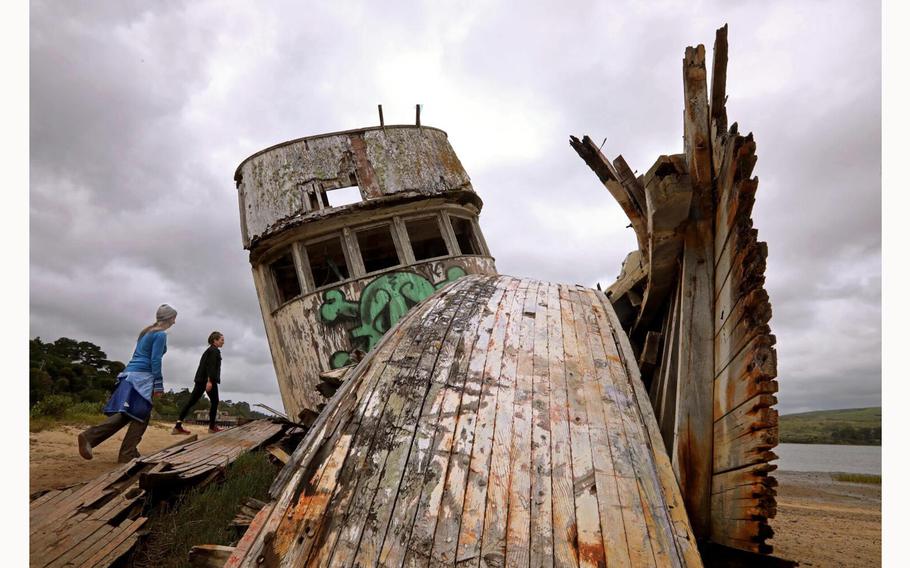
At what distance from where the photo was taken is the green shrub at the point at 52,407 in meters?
10.7

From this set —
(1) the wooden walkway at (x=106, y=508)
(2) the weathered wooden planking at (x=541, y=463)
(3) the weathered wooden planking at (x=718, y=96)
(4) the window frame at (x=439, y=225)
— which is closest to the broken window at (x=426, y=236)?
(4) the window frame at (x=439, y=225)

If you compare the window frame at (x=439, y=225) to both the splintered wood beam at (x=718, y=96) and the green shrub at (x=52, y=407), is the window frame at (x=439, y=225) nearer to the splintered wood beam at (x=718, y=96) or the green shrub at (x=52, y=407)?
the splintered wood beam at (x=718, y=96)

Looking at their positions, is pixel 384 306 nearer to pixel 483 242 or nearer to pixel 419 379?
pixel 483 242

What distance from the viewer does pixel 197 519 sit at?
15.5 ft

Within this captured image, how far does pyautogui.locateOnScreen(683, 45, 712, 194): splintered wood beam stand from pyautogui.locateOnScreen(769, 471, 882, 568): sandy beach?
4.76 meters

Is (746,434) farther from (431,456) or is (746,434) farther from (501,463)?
(431,456)

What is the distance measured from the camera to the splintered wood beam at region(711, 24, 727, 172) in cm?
264

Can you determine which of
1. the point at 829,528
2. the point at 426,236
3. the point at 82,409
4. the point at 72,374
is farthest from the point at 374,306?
the point at 72,374

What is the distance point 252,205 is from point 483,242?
12.4 feet

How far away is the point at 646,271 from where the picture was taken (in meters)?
3.90

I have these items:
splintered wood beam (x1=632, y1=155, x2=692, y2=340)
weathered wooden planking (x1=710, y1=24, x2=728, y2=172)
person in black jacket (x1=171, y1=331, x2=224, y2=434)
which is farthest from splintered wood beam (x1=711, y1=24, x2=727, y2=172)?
person in black jacket (x1=171, y1=331, x2=224, y2=434)

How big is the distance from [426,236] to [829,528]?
7.55 meters

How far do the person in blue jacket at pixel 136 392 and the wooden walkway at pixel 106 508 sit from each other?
2.01 feet

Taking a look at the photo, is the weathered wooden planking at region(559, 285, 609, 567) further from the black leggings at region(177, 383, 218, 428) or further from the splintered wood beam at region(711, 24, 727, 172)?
the black leggings at region(177, 383, 218, 428)
